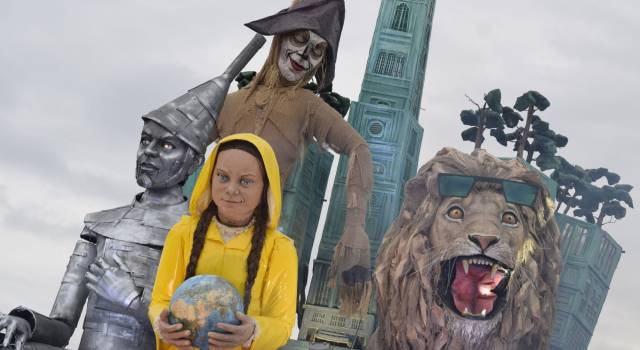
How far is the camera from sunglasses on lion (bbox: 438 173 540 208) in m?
4.71

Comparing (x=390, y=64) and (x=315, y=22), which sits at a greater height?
(x=390, y=64)

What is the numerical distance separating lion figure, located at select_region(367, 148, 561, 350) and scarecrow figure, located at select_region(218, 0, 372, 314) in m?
0.21

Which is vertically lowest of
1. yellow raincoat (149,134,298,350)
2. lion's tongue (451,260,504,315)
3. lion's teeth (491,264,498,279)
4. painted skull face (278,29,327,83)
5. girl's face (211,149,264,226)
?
yellow raincoat (149,134,298,350)

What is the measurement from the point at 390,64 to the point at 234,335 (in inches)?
146

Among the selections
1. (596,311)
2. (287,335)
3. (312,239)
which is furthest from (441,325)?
(287,335)

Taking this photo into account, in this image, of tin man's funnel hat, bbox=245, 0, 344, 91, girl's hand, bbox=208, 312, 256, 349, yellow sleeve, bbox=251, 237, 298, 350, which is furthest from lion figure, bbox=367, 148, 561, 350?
girl's hand, bbox=208, 312, 256, 349

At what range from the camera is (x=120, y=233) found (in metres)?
3.32

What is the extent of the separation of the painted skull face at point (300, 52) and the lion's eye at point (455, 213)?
3.30 feet

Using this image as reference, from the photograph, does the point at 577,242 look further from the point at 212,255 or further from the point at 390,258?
the point at 212,255

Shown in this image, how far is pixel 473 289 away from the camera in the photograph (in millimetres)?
4668

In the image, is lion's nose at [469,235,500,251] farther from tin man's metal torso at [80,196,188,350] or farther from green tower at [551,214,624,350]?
tin man's metal torso at [80,196,188,350]

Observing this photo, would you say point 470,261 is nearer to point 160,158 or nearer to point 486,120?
point 486,120

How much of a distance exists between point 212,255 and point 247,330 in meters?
0.30

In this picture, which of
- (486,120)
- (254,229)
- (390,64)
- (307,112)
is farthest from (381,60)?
(254,229)
